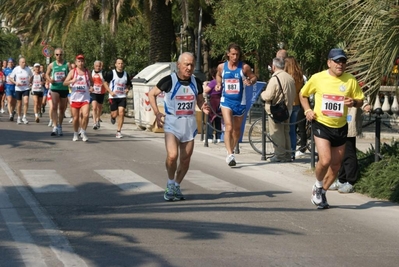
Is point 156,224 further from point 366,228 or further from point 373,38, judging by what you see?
point 373,38

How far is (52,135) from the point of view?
1931 centimetres

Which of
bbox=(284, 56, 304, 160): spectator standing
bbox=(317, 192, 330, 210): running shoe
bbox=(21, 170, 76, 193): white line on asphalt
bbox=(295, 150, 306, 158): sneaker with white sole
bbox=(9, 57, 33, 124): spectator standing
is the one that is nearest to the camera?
bbox=(317, 192, 330, 210): running shoe

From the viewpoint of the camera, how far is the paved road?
717cm

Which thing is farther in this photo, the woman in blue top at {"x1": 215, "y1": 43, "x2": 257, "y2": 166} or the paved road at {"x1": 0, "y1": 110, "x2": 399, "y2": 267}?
the woman in blue top at {"x1": 215, "y1": 43, "x2": 257, "y2": 166}

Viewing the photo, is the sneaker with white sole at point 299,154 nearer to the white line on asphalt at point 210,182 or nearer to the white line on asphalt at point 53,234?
the white line on asphalt at point 210,182

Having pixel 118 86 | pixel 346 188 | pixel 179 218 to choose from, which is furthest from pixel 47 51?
pixel 179 218

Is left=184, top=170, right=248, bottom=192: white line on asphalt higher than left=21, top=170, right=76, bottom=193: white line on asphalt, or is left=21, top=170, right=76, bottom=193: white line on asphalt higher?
A: left=21, top=170, right=76, bottom=193: white line on asphalt

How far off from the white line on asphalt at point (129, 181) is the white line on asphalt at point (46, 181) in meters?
0.70

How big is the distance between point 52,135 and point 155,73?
4.03m

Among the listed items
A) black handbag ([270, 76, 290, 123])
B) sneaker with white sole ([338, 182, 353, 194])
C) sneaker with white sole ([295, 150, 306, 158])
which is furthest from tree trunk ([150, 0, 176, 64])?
sneaker with white sole ([338, 182, 353, 194])

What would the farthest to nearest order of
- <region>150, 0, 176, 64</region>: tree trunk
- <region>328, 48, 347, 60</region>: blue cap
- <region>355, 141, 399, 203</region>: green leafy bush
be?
<region>150, 0, 176, 64</region>: tree trunk
<region>355, 141, 399, 203</region>: green leafy bush
<region>328, 48, 347, 60</region>: blue cap

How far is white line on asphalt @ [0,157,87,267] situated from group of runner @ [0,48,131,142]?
673 cm

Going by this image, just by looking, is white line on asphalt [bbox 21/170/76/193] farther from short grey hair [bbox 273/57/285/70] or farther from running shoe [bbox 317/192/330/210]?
short grey hair [bbox 273/57/285/70]

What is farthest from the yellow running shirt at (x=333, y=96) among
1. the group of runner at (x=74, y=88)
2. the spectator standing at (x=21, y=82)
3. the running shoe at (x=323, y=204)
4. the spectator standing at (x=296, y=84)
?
the spectator standing at (x=21, y=82)
